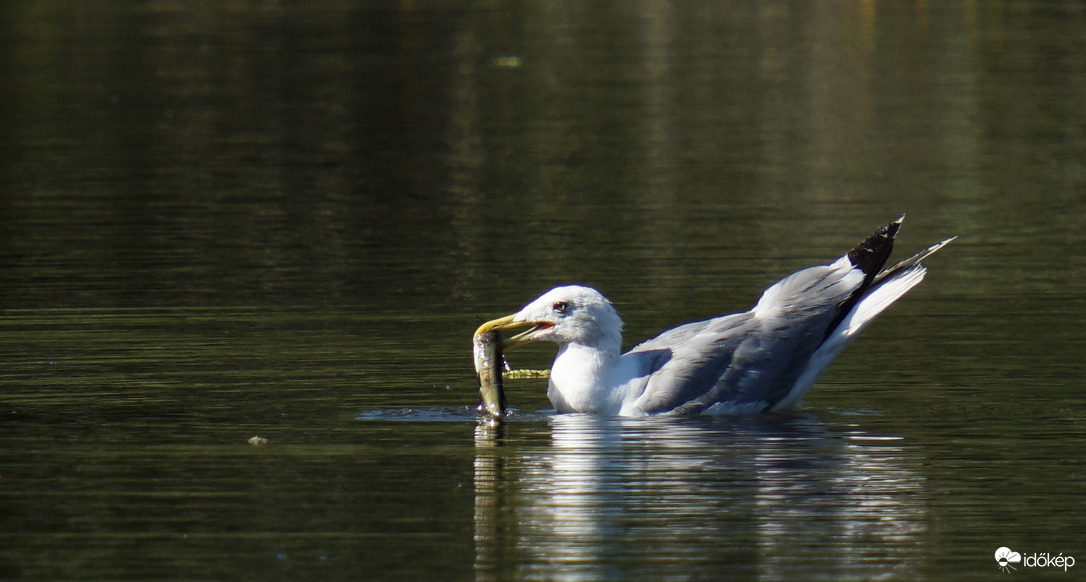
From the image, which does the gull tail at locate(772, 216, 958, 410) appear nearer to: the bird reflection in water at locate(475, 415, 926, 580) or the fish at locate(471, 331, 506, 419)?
the bird reflection in water at locate(475, 415, 926, 580)

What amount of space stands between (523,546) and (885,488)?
6.82 ft

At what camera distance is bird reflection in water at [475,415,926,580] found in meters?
8.08

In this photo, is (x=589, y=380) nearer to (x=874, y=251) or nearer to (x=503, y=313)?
(x=874, y=251)

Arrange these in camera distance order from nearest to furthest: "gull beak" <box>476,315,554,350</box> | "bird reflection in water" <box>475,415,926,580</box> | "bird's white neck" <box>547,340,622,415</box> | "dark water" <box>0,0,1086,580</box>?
"bird reflection in water" <box>475,415,926,580</box>, "dark water" <box>0,0,1086,580</box>, "bird's white neck" <box>547,340,622,415</box>, "gull beak" <box>476,315,554,350</box>

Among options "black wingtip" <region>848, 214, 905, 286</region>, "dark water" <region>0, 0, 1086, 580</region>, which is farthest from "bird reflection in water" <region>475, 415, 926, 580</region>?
"black wingtip" <region>848, 214, 905, 286</region>

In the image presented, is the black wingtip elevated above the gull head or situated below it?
above

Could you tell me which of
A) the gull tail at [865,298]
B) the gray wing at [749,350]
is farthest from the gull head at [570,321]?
the gull tail at [865,298]

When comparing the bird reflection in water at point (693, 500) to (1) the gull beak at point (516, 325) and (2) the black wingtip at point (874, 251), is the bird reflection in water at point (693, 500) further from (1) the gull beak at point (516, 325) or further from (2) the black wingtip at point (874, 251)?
(2) the black wingtip at point (874, 251)

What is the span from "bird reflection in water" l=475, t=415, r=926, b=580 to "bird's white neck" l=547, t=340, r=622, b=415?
0.12 m

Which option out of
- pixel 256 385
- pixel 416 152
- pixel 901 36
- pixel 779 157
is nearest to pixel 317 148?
pixel 416 152

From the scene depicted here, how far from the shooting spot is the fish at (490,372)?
11.3 m

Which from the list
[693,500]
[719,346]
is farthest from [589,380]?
[693,500]

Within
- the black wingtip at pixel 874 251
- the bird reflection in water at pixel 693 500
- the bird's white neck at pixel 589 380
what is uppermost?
the black wingtip at pixel 874 251

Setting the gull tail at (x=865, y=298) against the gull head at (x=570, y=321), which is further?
the gull tail at (x=865, y=298)
